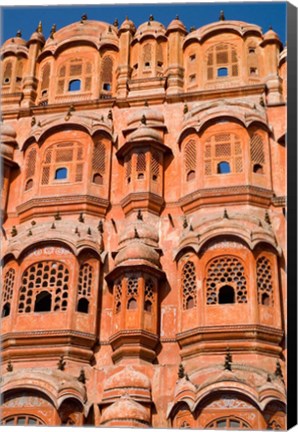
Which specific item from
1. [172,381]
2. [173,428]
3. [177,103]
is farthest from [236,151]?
[173,428]

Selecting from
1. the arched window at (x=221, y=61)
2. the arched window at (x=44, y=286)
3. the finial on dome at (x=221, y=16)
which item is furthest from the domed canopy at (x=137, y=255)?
the finial on dome at (x=221, y=16)

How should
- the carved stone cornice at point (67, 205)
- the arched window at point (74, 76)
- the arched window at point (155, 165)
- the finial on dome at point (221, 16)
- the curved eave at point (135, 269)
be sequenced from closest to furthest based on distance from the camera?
1. the curved eave at point (135, 269)
2. the finial on dome at point (221, 16)
3. the carved stone cornice at point (67, 205)
4. the arched window at point (155, 165)
5. the arched window at point (74, 76)

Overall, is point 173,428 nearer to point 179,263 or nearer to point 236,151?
point 179,263

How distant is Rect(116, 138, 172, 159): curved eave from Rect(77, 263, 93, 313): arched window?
8.01 ft

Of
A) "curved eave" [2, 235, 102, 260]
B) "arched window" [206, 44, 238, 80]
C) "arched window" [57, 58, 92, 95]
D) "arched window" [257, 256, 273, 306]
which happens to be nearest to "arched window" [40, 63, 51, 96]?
"arched window" [57, 58, 92, 95]

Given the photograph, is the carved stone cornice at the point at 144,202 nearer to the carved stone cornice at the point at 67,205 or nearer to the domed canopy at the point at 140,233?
the domed canopy at the point at 140,233

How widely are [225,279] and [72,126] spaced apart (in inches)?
173

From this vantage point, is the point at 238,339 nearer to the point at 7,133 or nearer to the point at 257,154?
the point at 257,154

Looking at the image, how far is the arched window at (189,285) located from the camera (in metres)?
13.3

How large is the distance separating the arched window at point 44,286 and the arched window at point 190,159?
2.87 meters

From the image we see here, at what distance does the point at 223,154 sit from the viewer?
14.5 meters

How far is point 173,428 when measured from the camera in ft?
38.4

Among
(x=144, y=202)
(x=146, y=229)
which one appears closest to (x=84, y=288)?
(x=146, y=229)

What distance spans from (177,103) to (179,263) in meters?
3.49
